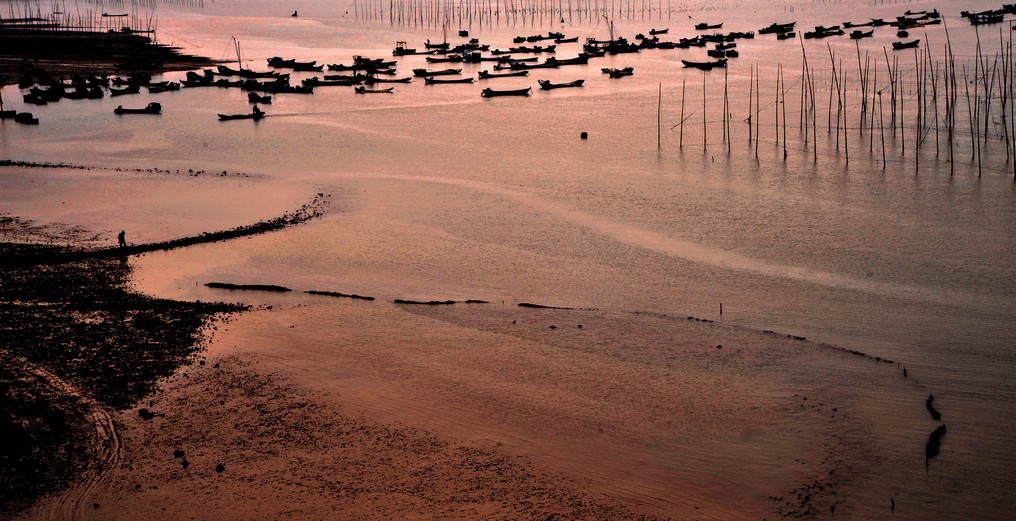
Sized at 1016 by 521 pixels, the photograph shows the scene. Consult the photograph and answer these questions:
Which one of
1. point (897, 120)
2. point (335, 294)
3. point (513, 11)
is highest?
point (513, 11)

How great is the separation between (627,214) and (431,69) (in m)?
35.4

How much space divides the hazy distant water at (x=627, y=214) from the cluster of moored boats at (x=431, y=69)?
156 centimetres

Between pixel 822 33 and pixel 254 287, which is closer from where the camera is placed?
pixel 254 287

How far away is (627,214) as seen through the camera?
21438mm

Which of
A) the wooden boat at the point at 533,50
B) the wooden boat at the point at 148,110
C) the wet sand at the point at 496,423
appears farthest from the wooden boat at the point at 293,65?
the wet sand at the point at 496,423

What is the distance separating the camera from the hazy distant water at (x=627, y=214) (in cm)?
1453

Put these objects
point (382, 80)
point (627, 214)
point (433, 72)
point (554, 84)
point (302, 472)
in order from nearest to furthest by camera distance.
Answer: point (302, 472) → point (627, 214) → point (554, 84) → point (382, 80) → point (433, 72)

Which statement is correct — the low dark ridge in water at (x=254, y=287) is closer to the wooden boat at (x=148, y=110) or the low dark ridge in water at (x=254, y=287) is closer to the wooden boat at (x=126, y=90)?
the wooden boat at (x=148, y=110)

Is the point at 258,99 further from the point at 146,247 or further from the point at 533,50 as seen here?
the point at 533,50

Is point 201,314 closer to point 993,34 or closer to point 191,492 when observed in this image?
point 191,492

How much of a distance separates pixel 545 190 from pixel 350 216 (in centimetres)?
554

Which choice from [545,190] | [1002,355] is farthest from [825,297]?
[545,190]

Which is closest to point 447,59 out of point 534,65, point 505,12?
point 534,65

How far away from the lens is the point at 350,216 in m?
21.1
